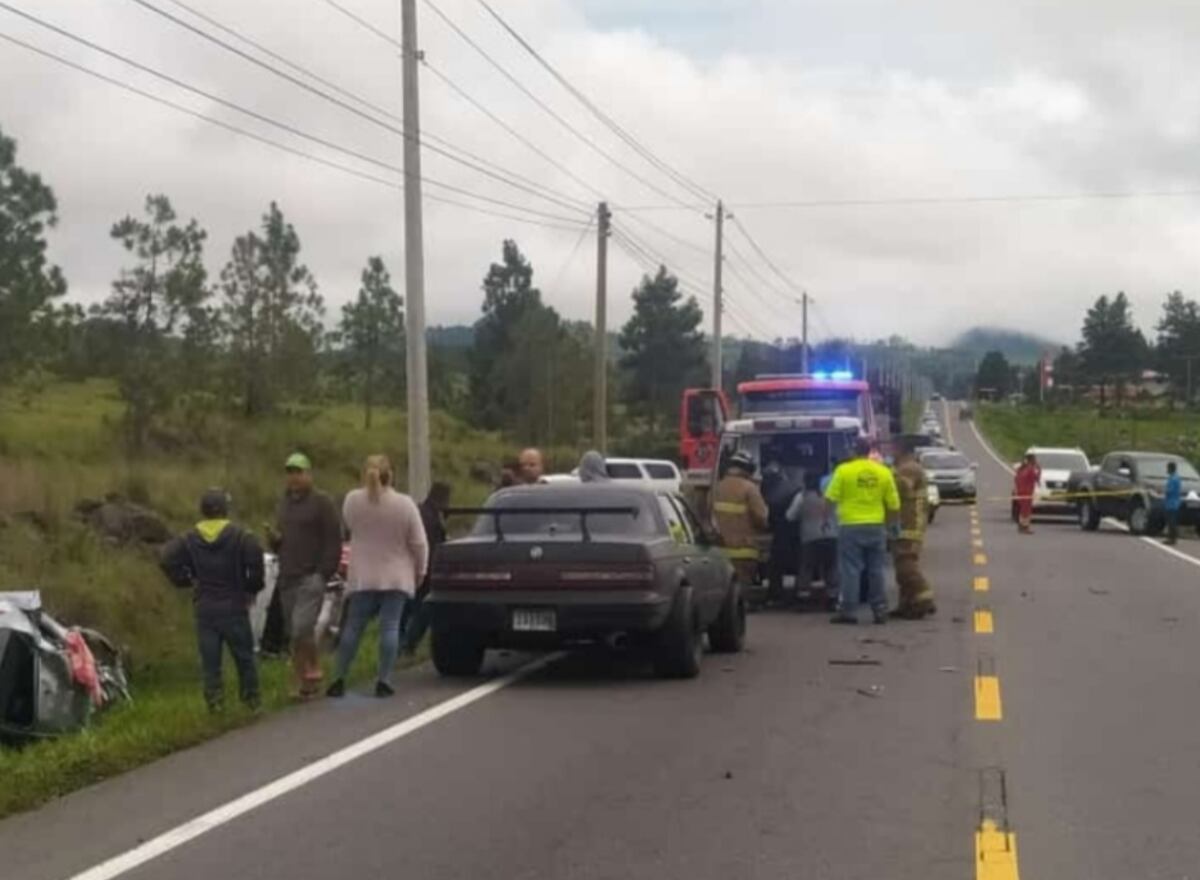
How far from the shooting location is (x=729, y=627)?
15.7m

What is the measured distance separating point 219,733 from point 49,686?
1.08 meters

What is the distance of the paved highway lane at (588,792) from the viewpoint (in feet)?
25.4

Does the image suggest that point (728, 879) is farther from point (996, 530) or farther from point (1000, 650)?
point (996, 530)

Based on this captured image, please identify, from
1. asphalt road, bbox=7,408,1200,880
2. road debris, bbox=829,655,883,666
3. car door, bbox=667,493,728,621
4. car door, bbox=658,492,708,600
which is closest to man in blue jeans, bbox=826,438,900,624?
asphalt road, bbox=7,408,1200,880

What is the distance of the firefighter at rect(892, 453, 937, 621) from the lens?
1869cm

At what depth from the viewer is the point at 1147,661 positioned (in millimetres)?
15016

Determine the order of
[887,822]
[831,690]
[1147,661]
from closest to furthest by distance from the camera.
→ [887,822] → [831,690] → [1147,661]

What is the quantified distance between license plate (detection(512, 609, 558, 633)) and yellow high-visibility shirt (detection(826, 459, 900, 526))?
5.58 metres

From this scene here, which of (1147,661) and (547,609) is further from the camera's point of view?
(1147,661)

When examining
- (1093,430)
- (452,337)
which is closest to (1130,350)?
(1093,430)

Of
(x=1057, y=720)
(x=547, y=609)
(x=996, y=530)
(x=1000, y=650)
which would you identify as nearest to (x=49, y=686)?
(x=547, y=609)

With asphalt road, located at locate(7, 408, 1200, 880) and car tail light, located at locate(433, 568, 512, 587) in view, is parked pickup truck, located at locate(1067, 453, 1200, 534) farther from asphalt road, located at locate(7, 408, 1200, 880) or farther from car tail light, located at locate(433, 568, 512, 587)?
car tail light, located at locate(433, 568, 512, 587)

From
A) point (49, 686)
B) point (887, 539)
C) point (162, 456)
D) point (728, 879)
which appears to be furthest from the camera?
point (162, 456)

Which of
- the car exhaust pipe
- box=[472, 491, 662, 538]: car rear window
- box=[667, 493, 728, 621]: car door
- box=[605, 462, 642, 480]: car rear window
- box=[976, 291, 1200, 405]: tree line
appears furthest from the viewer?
box=[976, 291, 1200, 405]: tree line
